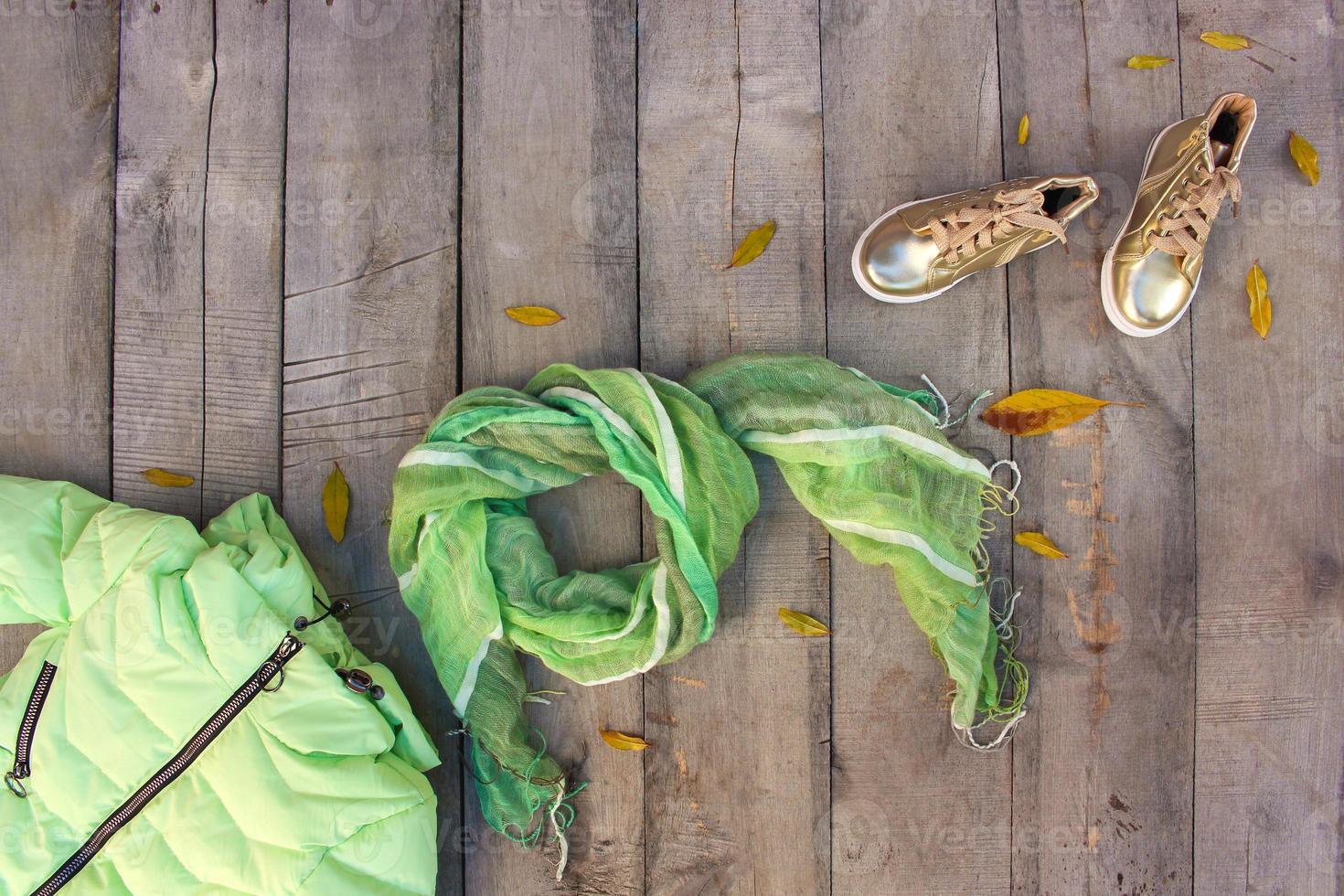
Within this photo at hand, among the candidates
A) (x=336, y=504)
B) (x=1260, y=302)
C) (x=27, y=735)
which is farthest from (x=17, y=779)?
(x=1260, y=302)

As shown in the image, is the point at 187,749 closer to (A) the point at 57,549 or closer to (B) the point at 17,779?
(B) the point at 17,779

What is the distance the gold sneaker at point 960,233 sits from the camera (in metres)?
1.12

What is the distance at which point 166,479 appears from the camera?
1.22 metres

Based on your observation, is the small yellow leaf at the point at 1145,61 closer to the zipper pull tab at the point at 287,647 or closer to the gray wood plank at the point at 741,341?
the gray wood plank at the point at 741,341

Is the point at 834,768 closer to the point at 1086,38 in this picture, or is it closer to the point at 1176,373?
the point at 1176,373

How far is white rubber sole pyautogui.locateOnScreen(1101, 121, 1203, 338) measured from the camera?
1186 mm

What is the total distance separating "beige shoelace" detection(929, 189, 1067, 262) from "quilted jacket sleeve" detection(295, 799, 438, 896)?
1.06m

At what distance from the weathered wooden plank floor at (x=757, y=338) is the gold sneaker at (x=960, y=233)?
2.0 inches

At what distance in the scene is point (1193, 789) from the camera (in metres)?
1.21

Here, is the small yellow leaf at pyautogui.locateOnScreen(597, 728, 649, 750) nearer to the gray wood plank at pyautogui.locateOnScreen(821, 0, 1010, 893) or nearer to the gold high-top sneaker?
the gray wood plank at pyautogui.locateOnScreen(821, 0, 1010, 893)

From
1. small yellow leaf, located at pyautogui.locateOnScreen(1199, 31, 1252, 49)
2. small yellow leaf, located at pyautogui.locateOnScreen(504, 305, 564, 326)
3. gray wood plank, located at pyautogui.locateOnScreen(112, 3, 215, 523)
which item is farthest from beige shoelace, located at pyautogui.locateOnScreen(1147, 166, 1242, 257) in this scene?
gray wood plank, located at pyautogui.locateOnScreen(112, 3, 215, 523)

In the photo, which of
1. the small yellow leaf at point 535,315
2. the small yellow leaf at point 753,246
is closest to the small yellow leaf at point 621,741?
the small yellow leaf at point 535,315

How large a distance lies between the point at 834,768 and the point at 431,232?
1.02 meters

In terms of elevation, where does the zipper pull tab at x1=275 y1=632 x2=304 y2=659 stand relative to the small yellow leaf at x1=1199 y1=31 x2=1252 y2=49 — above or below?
below
